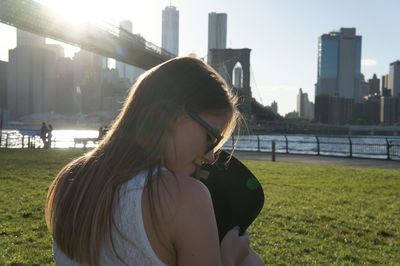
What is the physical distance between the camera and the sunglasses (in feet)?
4.40

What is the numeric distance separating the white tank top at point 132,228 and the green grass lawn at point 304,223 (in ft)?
10.2

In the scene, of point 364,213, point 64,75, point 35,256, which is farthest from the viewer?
point 64,75

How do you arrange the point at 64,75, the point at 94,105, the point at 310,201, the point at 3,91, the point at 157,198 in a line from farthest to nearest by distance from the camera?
1. the point at 3,91
2. the point at 64,75
3. the point at 94,105
4. the point at 310,201
5. the point at 157,198

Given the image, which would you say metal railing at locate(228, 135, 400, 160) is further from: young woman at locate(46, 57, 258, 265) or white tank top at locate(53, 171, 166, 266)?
white tank top at locate(53, 171, 166, 266)

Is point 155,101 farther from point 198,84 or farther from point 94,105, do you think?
point 94,105

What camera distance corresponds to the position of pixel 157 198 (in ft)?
3.95

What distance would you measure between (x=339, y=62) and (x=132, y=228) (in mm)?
156397

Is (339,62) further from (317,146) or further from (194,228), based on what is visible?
(194,228)

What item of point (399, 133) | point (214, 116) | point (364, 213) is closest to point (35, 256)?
point (214, 116)

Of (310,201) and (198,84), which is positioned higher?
(198,84)

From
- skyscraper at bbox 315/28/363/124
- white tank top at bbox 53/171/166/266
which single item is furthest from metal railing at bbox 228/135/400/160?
skyscraper at bbox 315/28/363/124

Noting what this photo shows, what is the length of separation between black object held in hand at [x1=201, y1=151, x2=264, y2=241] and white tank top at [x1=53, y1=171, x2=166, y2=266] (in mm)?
370

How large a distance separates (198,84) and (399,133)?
311ft

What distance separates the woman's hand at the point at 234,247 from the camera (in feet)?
4.88
